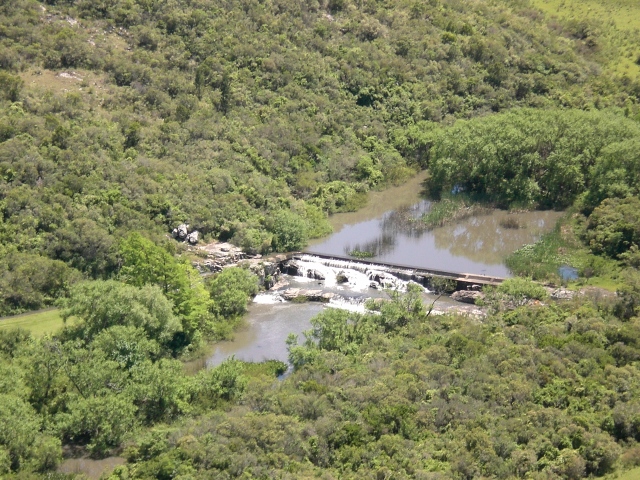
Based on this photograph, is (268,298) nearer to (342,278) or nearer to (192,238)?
(342,278)

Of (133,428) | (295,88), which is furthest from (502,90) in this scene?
(133,428)

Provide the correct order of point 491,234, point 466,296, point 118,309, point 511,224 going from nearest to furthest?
1. point 118,309
2. point 466,296
3. point 491,234
4. point 511,224

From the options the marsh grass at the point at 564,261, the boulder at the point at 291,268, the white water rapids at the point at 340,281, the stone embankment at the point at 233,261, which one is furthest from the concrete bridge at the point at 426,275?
the stone embankment at the point at 233,261

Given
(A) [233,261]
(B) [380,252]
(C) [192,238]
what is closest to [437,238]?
(B) [380,252]

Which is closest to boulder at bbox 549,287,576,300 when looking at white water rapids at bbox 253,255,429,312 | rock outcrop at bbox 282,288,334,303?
white water rapids at bbox 253,255,429,312

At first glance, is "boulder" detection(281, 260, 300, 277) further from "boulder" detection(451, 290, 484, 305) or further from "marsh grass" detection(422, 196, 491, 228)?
"marsh grass" detection(422, 196, 491, 228)

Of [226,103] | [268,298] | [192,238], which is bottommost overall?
[268,298]

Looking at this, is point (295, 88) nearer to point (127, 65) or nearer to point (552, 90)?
point (127, 65)

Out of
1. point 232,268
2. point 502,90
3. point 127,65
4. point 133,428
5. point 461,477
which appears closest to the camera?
point 461,477
